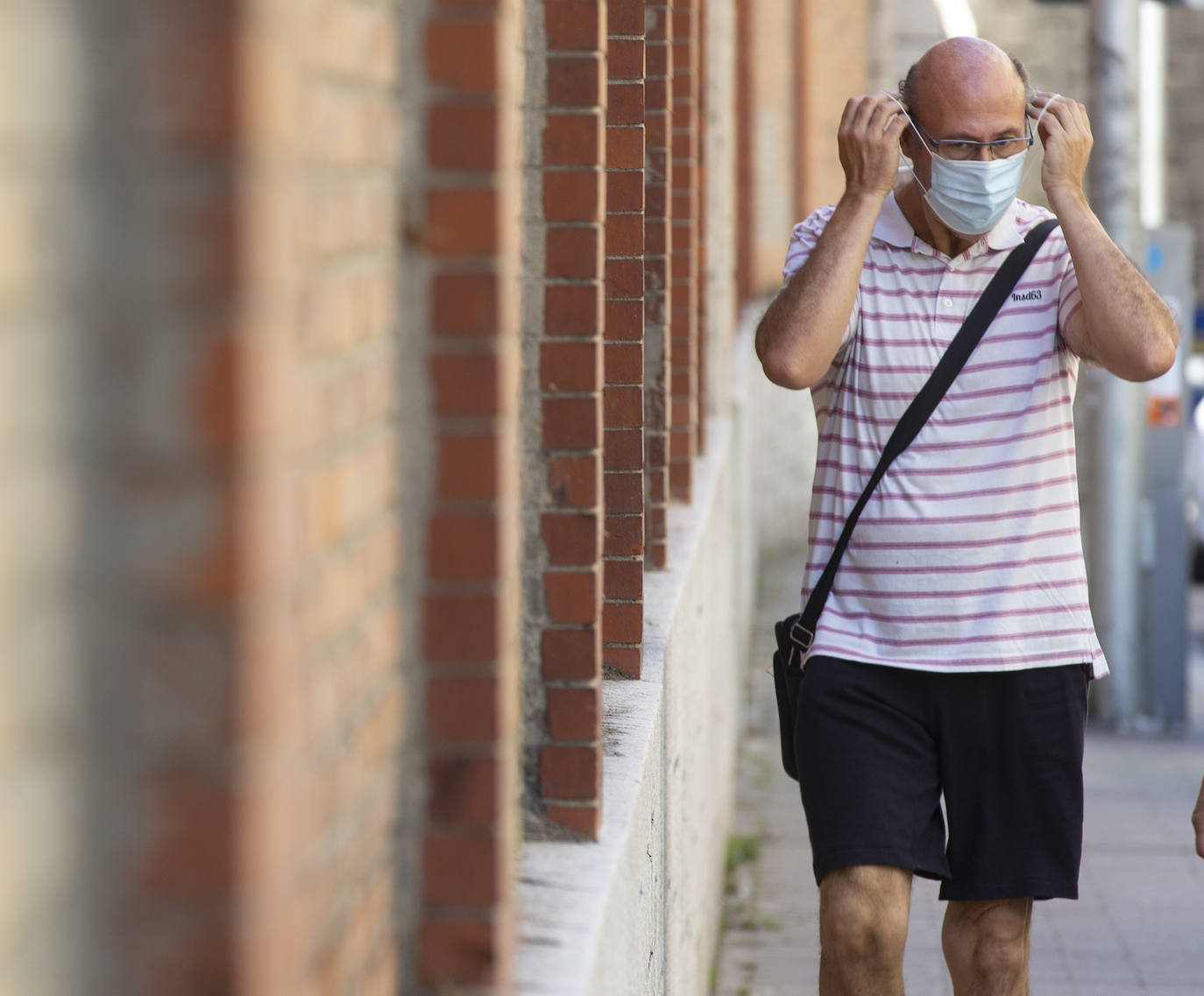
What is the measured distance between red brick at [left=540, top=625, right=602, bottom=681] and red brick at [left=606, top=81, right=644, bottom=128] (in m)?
1.12

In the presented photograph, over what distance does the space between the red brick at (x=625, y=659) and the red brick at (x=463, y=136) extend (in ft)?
5.25

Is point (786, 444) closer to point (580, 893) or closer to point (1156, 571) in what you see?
point (1156, 571)

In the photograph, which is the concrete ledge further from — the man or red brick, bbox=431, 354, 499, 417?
red brick, bbox=431, 354, 499, 417

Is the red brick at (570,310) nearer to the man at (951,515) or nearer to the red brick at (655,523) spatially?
the man at (951,515)

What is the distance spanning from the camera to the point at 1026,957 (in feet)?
10.6

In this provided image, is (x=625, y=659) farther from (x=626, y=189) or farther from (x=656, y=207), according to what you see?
(x=656, y=207)

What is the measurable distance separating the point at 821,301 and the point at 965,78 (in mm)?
459

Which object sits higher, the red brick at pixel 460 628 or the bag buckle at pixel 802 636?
the red brick at pixel 460 628

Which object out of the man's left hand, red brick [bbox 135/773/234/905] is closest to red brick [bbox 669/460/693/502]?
the man's left hand

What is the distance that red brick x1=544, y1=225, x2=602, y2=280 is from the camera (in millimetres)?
2154

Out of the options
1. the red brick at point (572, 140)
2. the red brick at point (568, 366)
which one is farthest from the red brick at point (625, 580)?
the red brick at point (572, 140)

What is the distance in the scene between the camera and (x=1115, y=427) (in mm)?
7547

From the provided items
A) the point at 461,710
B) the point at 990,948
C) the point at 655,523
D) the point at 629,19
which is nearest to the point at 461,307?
the point at 461,710

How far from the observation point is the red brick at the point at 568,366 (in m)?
2.15
